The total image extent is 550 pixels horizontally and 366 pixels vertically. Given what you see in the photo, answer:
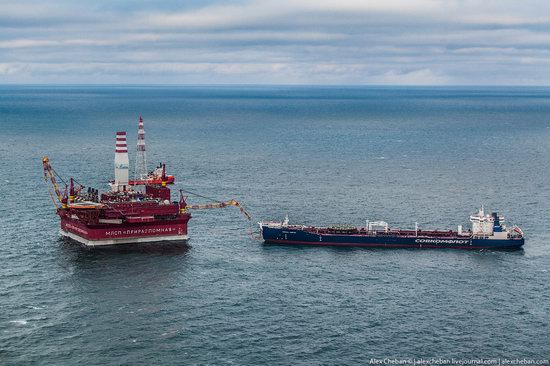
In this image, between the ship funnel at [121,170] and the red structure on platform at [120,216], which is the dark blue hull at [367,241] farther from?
the ship funnel at [121,170]

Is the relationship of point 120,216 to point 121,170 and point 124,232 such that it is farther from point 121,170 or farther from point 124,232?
point 121,170

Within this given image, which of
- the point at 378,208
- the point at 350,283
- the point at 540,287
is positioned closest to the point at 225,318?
the point at 350,283

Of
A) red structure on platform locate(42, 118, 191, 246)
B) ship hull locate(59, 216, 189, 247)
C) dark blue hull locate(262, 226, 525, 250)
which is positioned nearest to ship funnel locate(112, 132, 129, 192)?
red structure on platform locate(42, 118, 191, 246)

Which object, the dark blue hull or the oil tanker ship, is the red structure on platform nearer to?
the oil tanker ship

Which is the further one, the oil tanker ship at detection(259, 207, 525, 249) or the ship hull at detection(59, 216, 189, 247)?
the oil tanker ship at detection(259, 207, 525, 249)

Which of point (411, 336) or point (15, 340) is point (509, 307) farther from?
point (15, 340)

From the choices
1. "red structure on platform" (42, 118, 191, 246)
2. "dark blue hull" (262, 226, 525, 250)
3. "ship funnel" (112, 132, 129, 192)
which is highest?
"ship funnel" (112, 132, 129, 192)
